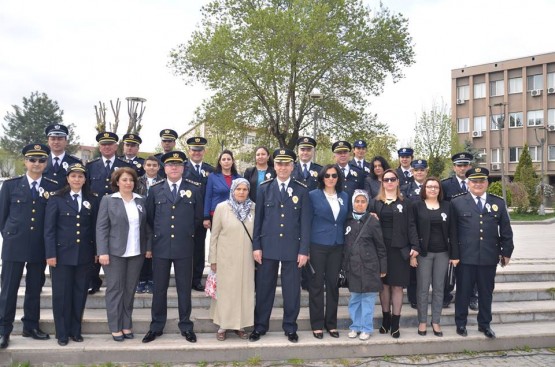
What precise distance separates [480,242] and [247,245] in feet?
9.96

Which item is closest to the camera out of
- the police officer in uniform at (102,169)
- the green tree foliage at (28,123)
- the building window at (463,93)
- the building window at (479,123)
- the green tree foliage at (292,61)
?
the police officer in uniform at (102,169)

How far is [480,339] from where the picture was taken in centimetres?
591

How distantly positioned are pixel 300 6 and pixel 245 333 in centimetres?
2138

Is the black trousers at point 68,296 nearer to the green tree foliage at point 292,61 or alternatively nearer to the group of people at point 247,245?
the group of people at point 247,245

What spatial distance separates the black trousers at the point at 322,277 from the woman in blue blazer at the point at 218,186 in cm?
159

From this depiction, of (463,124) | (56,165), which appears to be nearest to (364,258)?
(56,165)

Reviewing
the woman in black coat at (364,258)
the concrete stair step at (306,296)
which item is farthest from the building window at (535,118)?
the woman in black coat at (364,258)

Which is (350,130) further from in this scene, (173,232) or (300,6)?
(173,232)

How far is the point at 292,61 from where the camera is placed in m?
24.3

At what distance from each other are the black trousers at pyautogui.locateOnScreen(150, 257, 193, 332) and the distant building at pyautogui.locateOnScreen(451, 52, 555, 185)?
4222cm

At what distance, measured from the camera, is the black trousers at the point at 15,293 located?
5242mm

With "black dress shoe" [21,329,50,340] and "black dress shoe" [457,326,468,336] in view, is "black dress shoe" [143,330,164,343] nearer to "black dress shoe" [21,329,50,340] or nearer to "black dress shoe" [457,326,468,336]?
"black dress shoe" [21,329,50,340]

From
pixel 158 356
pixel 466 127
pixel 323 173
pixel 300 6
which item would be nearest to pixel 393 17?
pixel 300 6

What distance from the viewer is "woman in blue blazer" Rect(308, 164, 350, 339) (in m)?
5.66
